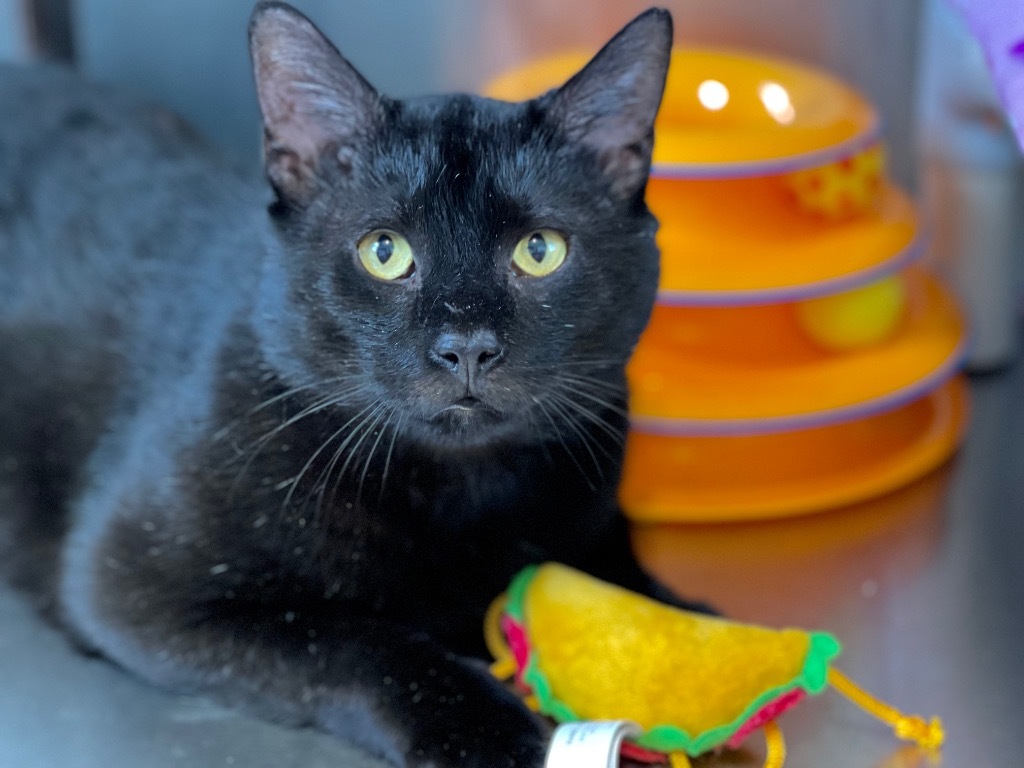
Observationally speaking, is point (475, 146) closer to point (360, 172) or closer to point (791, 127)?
point (360, 172)

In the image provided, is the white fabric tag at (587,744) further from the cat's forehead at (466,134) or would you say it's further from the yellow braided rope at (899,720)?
the cat's forehead at (466,134)

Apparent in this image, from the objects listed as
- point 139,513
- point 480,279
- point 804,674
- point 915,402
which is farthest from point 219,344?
Answer: point 915,402

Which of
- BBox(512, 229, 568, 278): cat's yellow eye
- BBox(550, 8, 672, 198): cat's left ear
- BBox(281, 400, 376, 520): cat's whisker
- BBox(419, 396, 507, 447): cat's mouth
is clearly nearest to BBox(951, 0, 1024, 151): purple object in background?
BBox(550, 8, 672, 198): cat's left ear

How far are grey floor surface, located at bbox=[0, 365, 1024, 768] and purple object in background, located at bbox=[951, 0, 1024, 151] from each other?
50 cm

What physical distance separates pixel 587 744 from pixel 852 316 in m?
Answer: 0.76

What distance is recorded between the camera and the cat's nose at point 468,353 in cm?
98

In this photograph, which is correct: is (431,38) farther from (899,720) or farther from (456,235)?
(899,720)

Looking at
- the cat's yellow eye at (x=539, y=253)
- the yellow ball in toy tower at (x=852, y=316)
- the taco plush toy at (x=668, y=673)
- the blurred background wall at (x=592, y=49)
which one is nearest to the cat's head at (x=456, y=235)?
the cat's yellow eye at (x=539, y=253)

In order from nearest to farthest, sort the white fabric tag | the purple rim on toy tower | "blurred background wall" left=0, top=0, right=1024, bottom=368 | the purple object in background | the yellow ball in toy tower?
1. the white fabric tag
2. the purple object in background
3. the purple rim on toy tower
4. the yellow ball in toy tower
5. "blurred background wall" left=0, top=0, right=1024, bottom=368

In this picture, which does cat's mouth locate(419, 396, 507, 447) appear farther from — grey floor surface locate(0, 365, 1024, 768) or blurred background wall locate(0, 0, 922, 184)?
blurred background wall locate(0, 0, 922, 184)

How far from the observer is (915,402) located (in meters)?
1.69

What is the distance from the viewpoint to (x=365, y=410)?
108 centimetres

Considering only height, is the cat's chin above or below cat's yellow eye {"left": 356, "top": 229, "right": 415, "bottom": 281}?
below

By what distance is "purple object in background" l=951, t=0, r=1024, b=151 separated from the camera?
108cm
